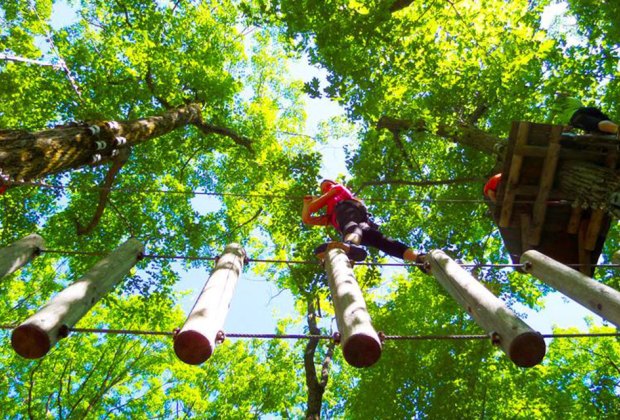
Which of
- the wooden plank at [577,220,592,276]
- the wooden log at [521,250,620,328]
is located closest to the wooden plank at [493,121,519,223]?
the wooden plank at [577,220,592,276]

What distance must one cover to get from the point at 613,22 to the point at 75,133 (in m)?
9.13

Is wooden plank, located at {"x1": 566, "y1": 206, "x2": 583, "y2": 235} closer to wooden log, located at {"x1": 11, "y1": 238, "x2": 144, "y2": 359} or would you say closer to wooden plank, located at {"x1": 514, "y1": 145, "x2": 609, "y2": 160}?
wooden plank, located at {"x1": 514, "y1": 145, "x2": 609, "y2": 160}

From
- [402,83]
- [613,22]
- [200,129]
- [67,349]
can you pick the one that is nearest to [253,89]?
[200,129]

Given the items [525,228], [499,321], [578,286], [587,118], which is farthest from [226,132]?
[499,321]

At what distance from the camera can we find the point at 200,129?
13.1m

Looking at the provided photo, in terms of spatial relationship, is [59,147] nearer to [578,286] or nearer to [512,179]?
[578,286]

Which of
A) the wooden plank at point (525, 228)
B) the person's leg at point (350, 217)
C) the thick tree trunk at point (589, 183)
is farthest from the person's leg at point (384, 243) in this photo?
the thick tree trunk at point (589, 183)

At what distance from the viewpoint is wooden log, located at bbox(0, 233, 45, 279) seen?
3377mm

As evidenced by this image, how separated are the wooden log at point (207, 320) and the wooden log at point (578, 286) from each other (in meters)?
2.62

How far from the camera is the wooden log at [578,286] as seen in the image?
9.61ft

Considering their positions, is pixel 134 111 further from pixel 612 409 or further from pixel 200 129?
pixel 612 409

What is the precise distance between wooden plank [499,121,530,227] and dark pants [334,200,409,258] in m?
1.68

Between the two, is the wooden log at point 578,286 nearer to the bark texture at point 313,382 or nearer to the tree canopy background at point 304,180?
the tree canopy background at point 304,180

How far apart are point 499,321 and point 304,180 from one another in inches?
295
